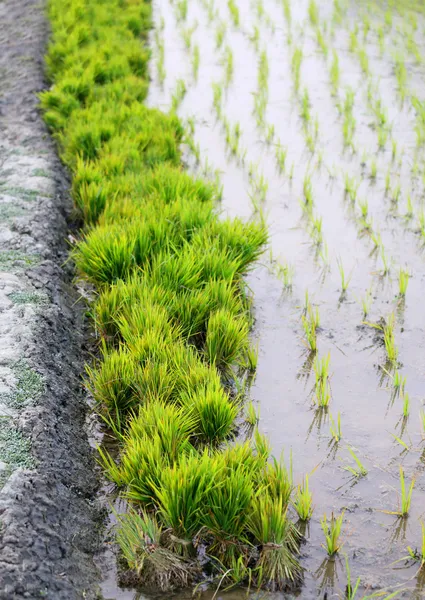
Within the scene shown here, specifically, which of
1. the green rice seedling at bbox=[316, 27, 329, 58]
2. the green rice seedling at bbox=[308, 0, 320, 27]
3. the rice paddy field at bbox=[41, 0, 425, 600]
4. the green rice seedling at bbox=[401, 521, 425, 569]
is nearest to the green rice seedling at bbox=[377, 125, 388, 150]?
the rice paddy field at bbox=[41, 0, 425, 600]

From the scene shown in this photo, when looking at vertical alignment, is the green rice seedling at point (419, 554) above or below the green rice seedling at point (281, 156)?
below

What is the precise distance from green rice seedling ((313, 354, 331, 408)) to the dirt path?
797 millimetres

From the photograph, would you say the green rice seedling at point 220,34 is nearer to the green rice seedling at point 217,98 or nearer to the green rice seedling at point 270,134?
the green rice seedling at point 217,98

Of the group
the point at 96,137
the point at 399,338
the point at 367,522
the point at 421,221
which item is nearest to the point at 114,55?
the point at 96,137

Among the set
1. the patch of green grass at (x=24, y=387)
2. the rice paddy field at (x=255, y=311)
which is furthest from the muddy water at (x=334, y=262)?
the patch of green grass at (x=24, y=387)

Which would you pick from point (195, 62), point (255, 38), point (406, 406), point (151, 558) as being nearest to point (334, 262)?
point (406, 406)

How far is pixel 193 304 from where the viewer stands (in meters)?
2.59

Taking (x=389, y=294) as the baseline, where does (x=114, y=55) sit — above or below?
above

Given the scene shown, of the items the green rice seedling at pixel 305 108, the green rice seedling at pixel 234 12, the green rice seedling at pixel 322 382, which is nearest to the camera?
the green rice seedling at pixel 322 382

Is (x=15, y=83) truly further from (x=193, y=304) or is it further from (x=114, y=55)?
(x=193, y=304)

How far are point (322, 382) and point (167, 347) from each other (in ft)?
1.86

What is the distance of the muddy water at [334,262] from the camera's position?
73.8 inches

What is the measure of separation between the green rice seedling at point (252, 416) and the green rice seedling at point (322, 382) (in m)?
0.22

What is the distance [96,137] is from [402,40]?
137 inches
